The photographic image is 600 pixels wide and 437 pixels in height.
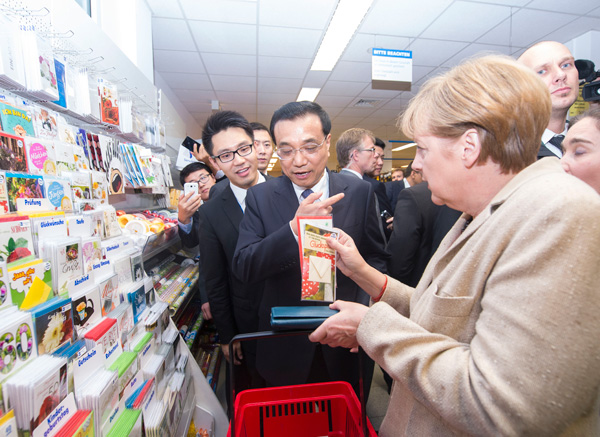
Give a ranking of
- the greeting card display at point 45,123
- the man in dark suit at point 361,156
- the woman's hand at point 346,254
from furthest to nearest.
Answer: the man in dark suit at point 361,156
the woman's hand at point 346,254
the greeting card display at point 45,123

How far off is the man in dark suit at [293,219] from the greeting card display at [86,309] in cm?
58

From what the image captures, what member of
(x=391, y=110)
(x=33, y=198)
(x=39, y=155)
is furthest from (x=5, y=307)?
(x=391, y=110)

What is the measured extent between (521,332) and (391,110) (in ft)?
31.3

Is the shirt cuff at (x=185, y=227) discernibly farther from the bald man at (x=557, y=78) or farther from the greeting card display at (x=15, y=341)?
the bald man at (x=557, y=78)

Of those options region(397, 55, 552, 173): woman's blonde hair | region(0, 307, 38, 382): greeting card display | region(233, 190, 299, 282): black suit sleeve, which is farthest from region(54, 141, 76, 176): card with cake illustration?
region(397, 55, 552, 173): woman's blonde hair

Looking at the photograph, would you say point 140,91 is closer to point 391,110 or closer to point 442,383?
point 442,383

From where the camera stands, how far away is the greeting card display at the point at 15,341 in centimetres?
61

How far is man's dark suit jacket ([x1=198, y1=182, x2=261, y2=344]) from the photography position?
191 centimetres

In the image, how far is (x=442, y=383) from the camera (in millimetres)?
614

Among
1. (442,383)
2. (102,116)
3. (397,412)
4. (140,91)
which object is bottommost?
(397,412)

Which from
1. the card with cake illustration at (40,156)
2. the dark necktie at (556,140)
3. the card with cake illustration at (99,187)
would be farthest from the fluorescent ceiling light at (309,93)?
the card with cake illustration at (40,156)

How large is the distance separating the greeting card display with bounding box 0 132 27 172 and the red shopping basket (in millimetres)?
1000

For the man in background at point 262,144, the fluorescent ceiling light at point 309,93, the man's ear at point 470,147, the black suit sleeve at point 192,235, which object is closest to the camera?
the man's ear at point 470,147

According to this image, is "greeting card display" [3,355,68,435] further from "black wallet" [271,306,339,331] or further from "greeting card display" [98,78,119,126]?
"greeting card display" [98,78,119,126]
